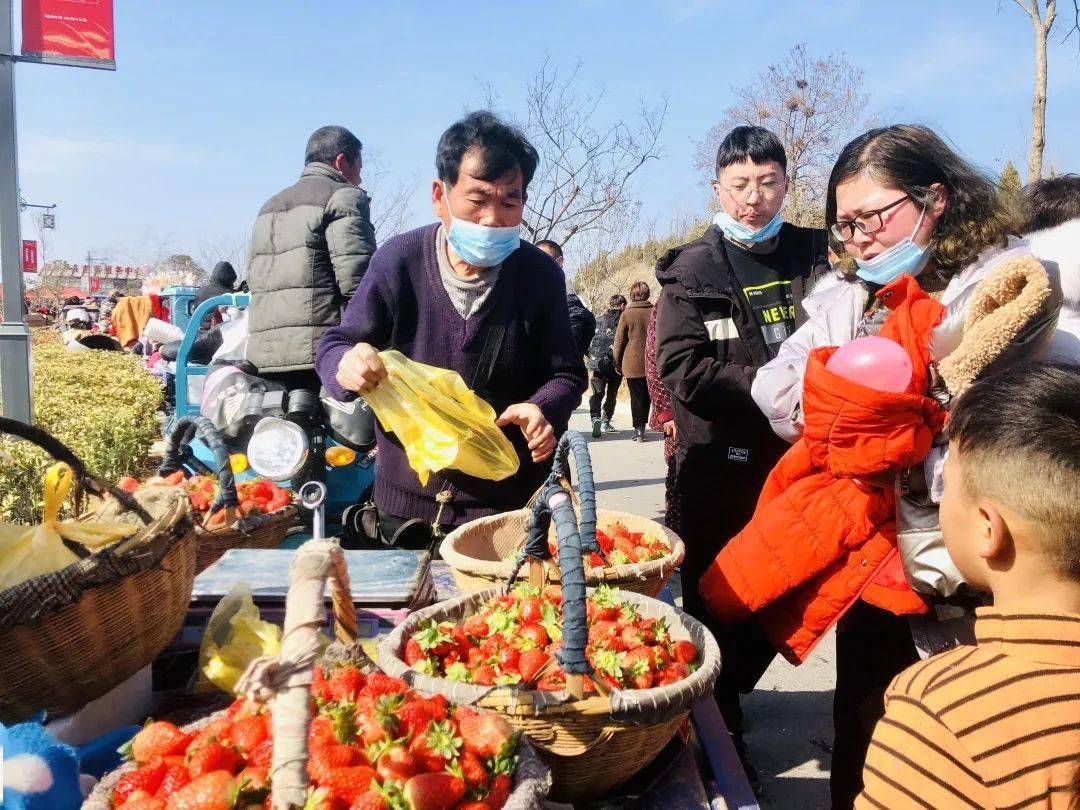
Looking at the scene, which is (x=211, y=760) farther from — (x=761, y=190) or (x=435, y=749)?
(x=761, y=190)

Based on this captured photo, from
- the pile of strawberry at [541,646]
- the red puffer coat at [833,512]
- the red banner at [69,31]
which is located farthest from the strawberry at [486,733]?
the red banner at [69,31]

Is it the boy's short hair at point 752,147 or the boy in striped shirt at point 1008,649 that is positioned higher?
the boy's short hair at point 752,147

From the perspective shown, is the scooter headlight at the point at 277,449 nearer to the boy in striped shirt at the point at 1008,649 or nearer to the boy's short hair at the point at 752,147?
the boy's short hair at the point at 752,147

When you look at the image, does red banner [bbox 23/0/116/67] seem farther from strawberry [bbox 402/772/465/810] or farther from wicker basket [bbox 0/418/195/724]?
strawberry [bbox 402/772/465/810]

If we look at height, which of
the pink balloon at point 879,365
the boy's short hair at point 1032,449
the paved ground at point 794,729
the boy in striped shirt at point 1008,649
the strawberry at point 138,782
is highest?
the pink balloon at point 879,365

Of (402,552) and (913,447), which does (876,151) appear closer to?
(913,447)

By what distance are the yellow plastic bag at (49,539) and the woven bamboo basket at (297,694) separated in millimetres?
461

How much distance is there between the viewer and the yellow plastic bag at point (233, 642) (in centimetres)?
159

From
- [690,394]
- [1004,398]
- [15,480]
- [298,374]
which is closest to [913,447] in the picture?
[1004,398]

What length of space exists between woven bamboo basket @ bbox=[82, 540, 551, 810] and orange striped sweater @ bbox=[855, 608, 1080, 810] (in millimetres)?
551

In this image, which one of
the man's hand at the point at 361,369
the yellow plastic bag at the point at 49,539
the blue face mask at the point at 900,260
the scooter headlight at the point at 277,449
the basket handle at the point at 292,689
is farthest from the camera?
the scooter headlight at the point at 277,449

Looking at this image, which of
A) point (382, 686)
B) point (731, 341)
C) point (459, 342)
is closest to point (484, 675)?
point (382, 686)

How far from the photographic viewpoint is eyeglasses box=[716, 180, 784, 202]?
2.96 m

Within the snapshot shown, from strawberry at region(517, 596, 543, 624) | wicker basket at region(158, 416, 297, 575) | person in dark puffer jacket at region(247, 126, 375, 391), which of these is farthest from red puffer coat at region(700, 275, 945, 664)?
person in dark puffer jacket at region(247, 126, 375, 391)
